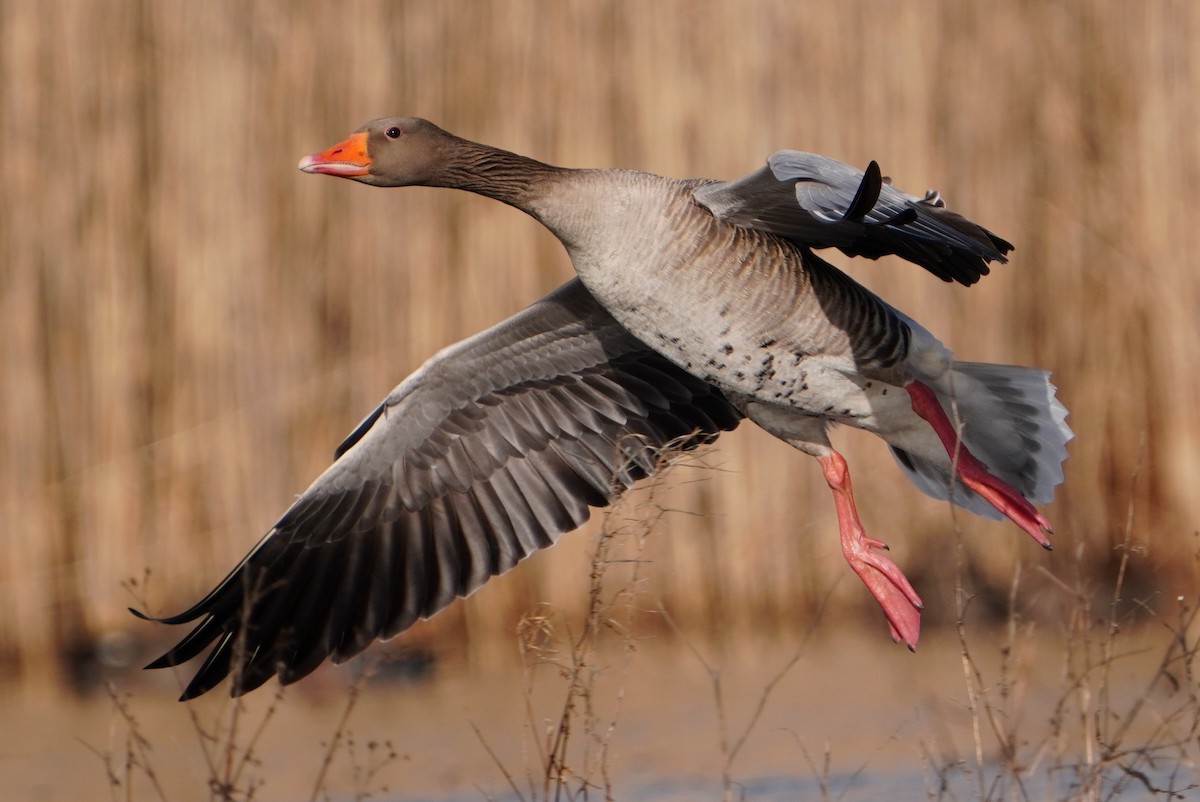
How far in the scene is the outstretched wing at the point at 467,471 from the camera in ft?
18.2

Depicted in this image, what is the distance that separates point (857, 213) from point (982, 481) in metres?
1.53

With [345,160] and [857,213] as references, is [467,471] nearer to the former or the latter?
[345,160]

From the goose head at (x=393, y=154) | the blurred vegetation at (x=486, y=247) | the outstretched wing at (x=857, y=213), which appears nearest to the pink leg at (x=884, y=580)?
the outstretched wing at (x=857, y=213)

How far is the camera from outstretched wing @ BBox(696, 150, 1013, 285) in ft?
13.7

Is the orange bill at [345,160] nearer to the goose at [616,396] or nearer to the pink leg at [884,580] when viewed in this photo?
the goose at [616,396]

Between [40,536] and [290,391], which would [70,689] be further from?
[290,391]

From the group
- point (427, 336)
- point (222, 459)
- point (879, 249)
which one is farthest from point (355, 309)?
point (879, 249)

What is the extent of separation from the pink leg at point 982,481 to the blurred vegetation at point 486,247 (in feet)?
7.36

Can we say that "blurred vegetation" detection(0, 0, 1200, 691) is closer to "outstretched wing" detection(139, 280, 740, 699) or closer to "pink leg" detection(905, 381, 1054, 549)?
"outstretched wing" detection(139, 280, 740, 699)

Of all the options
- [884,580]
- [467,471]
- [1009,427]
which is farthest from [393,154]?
[1009,427]

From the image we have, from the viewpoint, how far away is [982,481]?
5191 mm

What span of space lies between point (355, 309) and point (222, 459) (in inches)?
36.4

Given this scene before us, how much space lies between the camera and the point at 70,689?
714cm

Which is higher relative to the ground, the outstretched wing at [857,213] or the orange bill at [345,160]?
the orange bill at [345,160]
